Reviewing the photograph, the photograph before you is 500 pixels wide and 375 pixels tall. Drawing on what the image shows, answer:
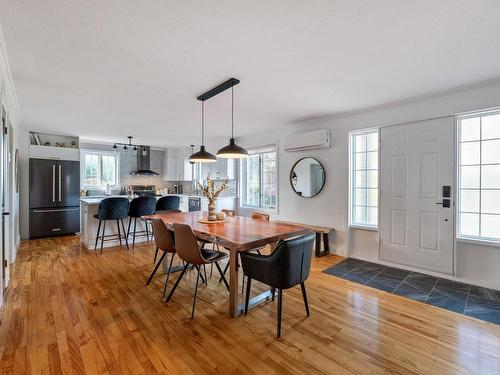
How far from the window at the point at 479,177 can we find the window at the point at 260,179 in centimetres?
309

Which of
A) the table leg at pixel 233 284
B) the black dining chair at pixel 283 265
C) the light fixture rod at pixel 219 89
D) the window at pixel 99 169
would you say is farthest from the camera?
the window at pixel 99 169

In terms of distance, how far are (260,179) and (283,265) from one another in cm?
403

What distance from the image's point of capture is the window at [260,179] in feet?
18.8

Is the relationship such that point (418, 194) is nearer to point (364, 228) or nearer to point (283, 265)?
point (364, 228)

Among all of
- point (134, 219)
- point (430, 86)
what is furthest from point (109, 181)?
point (430, 86)

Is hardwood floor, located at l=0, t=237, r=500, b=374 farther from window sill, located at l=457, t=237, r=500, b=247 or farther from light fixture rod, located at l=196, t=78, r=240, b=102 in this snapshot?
light fixture rod, located at l=196, t=78, r=240, b=102

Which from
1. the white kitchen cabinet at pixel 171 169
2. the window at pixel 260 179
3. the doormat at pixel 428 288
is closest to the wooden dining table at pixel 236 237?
the doormat at pixel 428 288

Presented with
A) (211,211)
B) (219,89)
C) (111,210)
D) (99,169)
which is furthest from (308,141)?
(99,169)

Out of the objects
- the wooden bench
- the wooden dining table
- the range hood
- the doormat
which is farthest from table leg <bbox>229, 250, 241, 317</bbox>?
the range hood

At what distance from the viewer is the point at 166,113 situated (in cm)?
426

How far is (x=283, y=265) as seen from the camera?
209 cm

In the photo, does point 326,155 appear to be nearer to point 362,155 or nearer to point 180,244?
point 362,155

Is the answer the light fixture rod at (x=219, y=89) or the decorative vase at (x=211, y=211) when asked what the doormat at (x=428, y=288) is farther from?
the light fixture rod at (x=219, y=89)

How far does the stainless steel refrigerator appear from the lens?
211 inches
